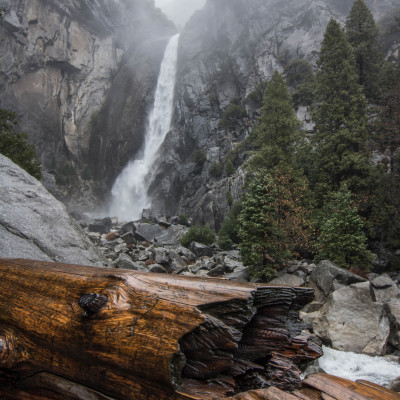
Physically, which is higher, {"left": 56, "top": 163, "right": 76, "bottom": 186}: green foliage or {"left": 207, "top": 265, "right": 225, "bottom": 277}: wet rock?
{"left": 56, "top": 163, "right": 76, "bottom": 186}: green foliage

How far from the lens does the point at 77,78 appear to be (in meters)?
62.2

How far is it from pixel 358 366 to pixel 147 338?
308 inches

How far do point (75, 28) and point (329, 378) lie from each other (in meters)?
77.7

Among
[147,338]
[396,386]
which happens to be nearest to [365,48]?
[396,386]

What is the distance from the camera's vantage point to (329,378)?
1687mm

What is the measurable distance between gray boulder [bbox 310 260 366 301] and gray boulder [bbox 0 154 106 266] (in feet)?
28.0

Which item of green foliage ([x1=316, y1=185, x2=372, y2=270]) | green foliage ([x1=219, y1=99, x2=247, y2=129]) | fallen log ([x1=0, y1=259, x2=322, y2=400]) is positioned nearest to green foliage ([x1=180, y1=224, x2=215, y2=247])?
green foliage ([x1=316, y1=185, x2=372, y2=270])

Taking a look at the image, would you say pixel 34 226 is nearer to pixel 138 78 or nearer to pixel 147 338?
pixel 147 338

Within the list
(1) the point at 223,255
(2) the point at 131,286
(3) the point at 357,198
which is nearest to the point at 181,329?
(2) the point at 131,286

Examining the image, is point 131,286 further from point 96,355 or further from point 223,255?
point 223,255

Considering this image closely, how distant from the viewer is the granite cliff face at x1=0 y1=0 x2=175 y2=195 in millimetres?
51438

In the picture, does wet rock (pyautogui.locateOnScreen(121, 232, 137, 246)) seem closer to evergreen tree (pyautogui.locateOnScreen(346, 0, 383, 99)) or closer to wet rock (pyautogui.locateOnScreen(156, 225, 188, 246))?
wet rock (pyautogui.locateOnScreen(156, 225, 188, 246))

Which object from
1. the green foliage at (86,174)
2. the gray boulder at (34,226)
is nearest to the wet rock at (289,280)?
the gray boulder at (34,226)

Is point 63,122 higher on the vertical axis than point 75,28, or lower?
lower
